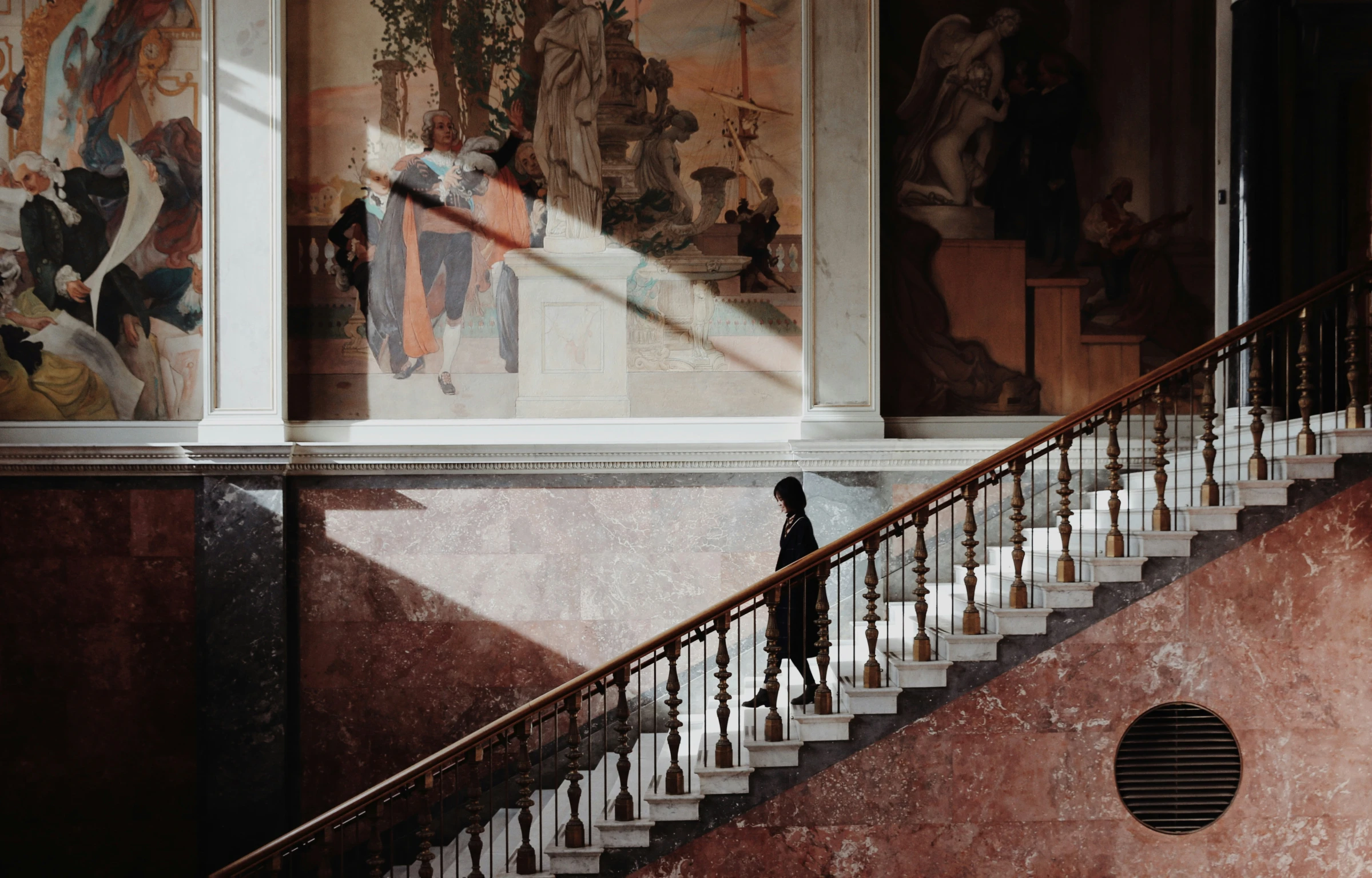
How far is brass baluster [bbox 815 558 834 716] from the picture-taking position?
5273 millimetres

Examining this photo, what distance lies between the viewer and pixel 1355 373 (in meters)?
5.66

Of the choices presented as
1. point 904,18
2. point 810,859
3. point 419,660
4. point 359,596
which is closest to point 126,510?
point 359,596

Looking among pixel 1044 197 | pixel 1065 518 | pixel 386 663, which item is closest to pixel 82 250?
pixel 386 663

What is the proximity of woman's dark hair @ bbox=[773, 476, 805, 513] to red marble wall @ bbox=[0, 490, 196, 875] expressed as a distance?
4555 millimetres

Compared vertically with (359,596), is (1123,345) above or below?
above

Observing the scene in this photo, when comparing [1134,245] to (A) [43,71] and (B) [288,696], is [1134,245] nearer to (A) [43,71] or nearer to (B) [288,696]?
(B) [288,696]

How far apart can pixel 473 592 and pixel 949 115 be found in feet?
17.3

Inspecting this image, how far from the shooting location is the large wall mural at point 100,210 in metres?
7.43

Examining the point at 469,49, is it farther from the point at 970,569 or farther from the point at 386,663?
the point at 970,569

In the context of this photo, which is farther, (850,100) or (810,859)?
(850,100)

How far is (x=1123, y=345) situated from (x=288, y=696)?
7.02 m

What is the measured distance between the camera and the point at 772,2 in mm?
7547

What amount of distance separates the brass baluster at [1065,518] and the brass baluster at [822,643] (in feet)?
4.48

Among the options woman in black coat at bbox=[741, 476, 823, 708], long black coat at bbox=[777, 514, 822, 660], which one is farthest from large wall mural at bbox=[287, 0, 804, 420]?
long black coat at bbox=[777, 514, 822, 660]
